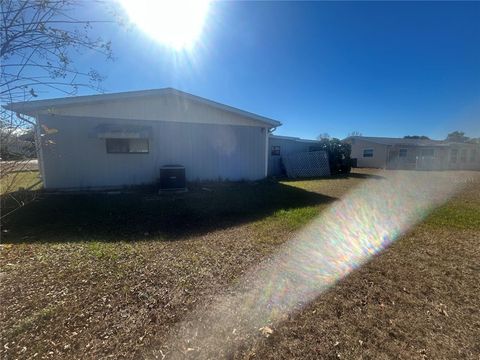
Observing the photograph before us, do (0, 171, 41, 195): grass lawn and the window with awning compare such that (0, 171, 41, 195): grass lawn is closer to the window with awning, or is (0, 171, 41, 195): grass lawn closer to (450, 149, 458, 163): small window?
the window with awning

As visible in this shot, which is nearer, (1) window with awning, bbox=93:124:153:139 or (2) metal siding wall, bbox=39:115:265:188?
(1) window with awning, bbox=93:124:153:139

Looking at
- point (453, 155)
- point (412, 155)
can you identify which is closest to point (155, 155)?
→ point (412, 155)

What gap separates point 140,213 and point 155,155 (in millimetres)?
3942

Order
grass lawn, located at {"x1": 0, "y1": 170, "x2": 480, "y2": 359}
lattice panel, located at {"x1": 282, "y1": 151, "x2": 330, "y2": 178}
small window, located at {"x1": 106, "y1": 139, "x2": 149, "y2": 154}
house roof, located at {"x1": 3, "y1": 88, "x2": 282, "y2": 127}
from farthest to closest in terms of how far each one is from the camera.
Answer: lattice panel, located at {"x1": 282, "y1": 151, "x2": 330, "y2": 178} < small window, located at {"x1": 106, "y1": 139, "x2": 149, "y2": 154} < house roof, located at {"x1": 3, "y1": 88, "x2": 282, "y2": 127} < grass lawn, located at {"x1": 0, "y1": 170, "x2": 480, "y2": 359}

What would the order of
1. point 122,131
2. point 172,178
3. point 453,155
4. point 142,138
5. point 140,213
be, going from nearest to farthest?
point 140,213 < point 122,131 < point 172,178 < point 142,138 < point 453,155

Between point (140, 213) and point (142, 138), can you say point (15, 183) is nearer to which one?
point (142, 138)

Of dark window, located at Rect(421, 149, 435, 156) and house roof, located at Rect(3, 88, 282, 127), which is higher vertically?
house roof, located at Rect(3, 88, 282, 127)

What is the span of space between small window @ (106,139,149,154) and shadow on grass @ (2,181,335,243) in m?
1.90

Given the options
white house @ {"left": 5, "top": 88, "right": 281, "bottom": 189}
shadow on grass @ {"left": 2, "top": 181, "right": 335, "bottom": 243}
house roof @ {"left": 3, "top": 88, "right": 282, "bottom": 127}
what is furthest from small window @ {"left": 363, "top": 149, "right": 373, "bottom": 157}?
shadow on grass @ {"left": 2, "top": 181, "right": 335, "bottom": 243}

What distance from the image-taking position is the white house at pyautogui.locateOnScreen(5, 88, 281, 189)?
7.88m

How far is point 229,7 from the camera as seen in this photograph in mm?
→ 5758

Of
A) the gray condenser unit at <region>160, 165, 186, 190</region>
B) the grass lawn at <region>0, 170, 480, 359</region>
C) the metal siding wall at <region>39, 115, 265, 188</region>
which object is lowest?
the grass lawn at <region>0, 170, 480, 359</region>

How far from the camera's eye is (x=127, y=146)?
8.73 meters

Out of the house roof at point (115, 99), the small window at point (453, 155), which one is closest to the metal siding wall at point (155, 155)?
the house roof at point (115, 99)
